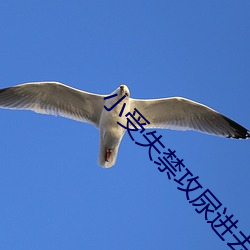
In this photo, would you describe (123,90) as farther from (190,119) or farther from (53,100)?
(190,119)

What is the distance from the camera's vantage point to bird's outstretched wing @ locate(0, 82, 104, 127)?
22.8 feet

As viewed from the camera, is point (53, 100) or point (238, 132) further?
point (238, 132)

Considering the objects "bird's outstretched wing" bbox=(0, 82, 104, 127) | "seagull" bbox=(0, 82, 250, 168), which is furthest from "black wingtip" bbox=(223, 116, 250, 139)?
"bird's outstretched wing" bbox=(0, 82, 104, 127)

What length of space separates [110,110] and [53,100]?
971 millimetres

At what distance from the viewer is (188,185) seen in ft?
18.8

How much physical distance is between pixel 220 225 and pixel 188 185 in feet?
1.84

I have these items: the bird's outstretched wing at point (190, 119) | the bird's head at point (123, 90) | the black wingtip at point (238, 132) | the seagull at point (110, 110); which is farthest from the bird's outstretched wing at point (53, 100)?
the black wingtip at point (238, 132)

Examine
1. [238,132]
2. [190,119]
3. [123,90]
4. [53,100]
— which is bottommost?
[238,132]

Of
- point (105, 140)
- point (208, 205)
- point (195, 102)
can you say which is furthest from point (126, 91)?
point (208, 205)

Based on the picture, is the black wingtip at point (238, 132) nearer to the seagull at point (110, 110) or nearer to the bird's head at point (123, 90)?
the seagull at point (110, 110)

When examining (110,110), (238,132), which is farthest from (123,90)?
(238,132)

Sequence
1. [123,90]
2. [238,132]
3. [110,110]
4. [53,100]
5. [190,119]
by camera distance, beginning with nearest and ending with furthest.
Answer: [123,90] < [110,110] < [53,100] < [190,119] < [238,132]

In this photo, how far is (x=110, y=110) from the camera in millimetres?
6602

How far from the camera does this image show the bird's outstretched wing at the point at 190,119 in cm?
712
